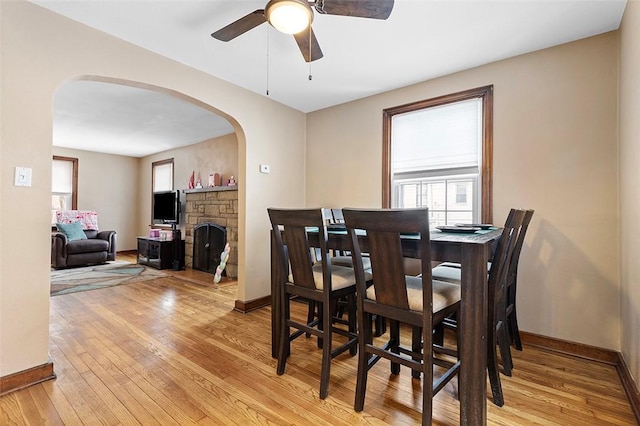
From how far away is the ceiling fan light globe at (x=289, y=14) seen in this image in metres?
1.50

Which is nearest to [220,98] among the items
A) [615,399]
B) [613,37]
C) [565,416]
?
[613,37]

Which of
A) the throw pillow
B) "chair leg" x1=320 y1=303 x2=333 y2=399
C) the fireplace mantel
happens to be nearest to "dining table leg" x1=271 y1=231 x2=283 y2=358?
"chair leg" x1=320 y1=303 x2=333 y2=399

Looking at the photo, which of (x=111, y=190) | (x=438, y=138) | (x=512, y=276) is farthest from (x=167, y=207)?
(x=512, y=276)

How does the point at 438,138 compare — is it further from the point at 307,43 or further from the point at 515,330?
the point at 515,330

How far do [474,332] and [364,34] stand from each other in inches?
86.2

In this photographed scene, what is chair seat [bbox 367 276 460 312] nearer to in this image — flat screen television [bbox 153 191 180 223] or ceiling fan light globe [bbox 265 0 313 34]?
ceiling fan light globe [bbox 265 0 313 34]

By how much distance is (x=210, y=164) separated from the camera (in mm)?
5730

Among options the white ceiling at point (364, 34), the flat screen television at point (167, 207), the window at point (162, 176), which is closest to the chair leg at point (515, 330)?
the white ceiling at point (364, 34)

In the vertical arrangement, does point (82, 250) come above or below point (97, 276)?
above

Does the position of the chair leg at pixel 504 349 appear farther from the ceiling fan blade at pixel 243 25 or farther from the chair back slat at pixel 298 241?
the ceiling fan blade at pixel 243 25

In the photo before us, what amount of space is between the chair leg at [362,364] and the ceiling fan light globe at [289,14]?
1.64 meters

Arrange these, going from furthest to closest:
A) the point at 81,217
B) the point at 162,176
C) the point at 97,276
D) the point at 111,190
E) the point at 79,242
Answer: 1. the point at 111,190
2. the point at 162,176
3. the point at 81,217
4. the point at 79,242
5. the point at 97,276

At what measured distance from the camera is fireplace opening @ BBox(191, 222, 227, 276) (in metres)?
5.21

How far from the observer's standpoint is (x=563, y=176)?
235 centimetres
